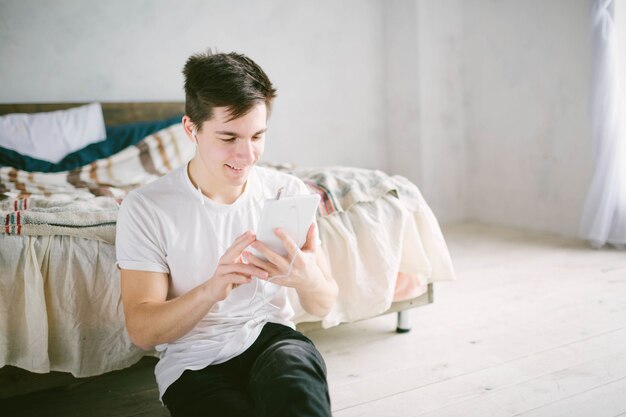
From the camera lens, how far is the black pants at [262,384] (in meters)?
0.92

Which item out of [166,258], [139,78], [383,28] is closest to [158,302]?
[166,258]

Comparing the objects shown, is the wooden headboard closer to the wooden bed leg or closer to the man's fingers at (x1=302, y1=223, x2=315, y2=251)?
the wooden bed leg

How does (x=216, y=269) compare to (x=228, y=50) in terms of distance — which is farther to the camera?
(x=228, y=50)

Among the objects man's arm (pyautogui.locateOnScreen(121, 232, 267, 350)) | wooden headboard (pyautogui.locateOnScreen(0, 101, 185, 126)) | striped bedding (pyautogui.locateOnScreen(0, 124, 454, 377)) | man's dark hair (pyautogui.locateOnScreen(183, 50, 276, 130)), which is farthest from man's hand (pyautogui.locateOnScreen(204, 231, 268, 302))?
wooden headboard (pyautogui.locateOnScreen(0, 101, 185, 126))

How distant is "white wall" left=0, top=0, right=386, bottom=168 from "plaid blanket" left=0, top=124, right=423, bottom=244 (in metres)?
0.62

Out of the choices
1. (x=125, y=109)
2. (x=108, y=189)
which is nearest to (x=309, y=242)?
(x=108, y=189)

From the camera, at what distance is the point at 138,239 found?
3.73 ft

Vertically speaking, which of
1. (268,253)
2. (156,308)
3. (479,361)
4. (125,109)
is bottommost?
(479,361)

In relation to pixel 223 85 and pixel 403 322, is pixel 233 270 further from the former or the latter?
pixel 403 322

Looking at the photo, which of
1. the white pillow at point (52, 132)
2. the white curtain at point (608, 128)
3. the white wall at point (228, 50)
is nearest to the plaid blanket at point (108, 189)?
the white pillow at point (52, 132)

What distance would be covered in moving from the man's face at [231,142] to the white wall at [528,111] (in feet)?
8.76

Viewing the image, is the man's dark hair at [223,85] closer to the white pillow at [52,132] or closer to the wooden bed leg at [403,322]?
the wooden bed leg at [403,322]

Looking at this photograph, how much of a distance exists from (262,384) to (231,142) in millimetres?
486

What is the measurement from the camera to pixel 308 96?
3871 millimetres
